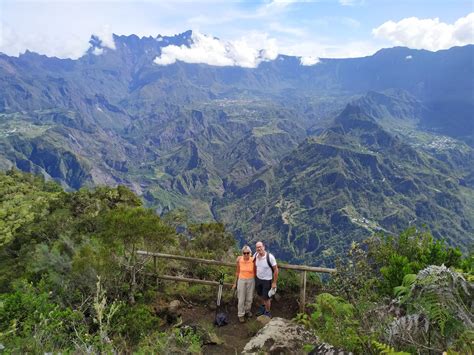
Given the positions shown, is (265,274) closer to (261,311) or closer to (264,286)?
(264,286)

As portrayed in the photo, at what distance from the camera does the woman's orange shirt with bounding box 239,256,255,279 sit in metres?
10.1

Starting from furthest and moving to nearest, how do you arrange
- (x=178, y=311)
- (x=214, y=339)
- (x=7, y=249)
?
1. (x=7, y=249)
2. (x=178, y=311)
3. (x=214, y=339)

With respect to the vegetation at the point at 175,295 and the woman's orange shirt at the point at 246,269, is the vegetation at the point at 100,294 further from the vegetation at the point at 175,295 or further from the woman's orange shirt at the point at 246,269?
the woman's orange shirt at the point at 246,269

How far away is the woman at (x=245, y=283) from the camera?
10000 mm

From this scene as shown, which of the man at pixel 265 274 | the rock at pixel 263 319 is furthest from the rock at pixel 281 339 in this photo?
the man at pixel 265 274

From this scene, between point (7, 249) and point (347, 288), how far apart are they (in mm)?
28088

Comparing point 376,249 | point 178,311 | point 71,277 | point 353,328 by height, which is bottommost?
point 178,311

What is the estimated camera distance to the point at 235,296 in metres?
11.0

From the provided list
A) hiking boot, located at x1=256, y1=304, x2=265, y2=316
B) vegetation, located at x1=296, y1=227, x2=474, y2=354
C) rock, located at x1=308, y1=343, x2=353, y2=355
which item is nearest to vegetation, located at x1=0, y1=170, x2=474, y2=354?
vegetation, located at x1=296, y1=227, x2=474, y2=354

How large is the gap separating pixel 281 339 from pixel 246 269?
11.7 feet

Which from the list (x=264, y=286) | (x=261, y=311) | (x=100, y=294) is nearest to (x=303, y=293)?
(x=264, y=286)

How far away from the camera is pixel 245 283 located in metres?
10.0

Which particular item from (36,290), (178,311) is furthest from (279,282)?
(36,290)

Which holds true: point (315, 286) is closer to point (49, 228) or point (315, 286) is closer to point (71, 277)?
point (71, 277)
